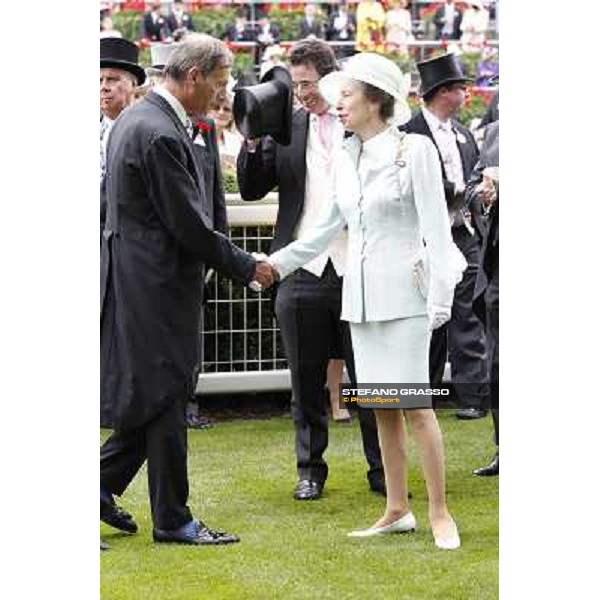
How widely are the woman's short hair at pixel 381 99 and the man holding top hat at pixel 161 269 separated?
0.48 meters

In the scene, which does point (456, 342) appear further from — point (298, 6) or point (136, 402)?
point (298, 6)

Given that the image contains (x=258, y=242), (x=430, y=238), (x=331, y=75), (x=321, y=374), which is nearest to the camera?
(x=430, y=238)

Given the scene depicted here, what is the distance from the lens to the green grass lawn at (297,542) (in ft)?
16.3

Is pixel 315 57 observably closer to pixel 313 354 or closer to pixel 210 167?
pixel 210 167

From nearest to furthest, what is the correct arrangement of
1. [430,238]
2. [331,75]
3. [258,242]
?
[430,238] → [331,75] → [258,242]

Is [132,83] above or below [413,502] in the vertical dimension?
above

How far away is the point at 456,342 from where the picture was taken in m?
8.60

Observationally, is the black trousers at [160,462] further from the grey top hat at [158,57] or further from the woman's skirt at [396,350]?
the grey top hat at [158,57]

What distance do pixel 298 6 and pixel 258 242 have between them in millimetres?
11628

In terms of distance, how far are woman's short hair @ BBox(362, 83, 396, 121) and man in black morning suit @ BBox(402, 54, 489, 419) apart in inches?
58.8

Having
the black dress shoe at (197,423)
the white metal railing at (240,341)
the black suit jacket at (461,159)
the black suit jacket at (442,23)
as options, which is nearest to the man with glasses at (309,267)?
the black suit jacket at (461,159)

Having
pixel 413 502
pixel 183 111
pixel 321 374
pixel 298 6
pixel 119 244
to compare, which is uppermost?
pixel 298 6
